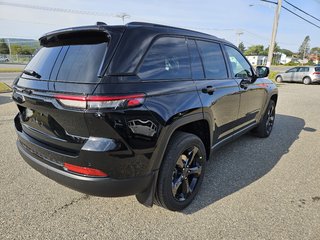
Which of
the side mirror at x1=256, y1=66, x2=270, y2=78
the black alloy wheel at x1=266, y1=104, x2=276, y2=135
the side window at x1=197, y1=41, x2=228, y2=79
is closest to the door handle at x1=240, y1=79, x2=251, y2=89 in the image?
the side window at x1=197, y1=41, x2=228, y2=79

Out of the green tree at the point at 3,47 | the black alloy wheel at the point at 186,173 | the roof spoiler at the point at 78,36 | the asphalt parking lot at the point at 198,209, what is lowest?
the green tree at the point at 3,47

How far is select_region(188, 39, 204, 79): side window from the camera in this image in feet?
8.70

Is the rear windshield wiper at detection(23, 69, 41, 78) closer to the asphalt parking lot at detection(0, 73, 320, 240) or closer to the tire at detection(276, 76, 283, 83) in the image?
the asphalt parking lot at detection(0, 73, 320, 240)

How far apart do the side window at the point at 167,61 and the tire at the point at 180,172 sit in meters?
0.62

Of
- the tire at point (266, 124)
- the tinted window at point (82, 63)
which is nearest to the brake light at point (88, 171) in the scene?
the tinted window at point (82, 63)

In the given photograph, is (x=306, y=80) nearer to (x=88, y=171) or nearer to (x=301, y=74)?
(x=301, y=74)

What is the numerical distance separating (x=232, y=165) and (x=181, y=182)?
4.52ft

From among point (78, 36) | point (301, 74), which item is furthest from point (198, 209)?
point (301, 74)

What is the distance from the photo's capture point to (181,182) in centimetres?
258

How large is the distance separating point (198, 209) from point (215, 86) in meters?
1.41

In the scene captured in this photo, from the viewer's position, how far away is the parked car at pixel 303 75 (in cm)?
1816

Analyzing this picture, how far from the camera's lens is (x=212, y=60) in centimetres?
306

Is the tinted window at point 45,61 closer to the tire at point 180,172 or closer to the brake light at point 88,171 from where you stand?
the brake light at point 88,171

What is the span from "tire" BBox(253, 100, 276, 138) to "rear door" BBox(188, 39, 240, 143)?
1571 millimetres
